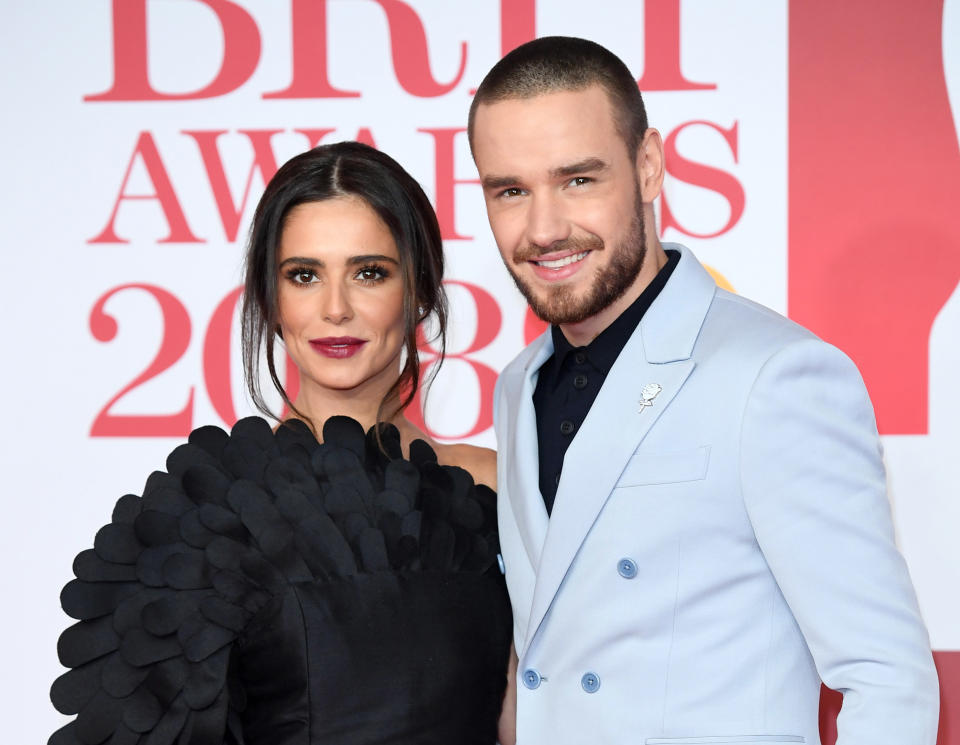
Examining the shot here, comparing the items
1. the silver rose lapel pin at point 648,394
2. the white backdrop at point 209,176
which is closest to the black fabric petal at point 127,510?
the silver rose lapel pin at point 648,394

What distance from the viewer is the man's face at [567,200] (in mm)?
1647

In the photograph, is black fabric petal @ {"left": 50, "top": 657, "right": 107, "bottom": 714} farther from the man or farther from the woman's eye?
the woman's eye

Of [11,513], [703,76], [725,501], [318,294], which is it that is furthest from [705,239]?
[11,513]

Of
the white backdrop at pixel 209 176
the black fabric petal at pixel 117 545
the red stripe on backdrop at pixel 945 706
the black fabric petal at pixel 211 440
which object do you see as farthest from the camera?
the white backdrop at pixel 209 176

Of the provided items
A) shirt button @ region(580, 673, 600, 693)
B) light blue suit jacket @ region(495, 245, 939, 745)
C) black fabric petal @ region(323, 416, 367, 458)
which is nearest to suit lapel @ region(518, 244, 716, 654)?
light blue suit jacket @ region(495, 245, 939, 745)

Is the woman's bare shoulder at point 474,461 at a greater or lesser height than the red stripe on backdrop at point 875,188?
lesser

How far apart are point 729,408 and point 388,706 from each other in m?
0.69

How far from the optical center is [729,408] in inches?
58.2

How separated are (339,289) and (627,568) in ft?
2.41

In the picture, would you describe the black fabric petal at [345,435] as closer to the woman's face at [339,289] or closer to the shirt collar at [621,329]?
the woman's face at [339,289]

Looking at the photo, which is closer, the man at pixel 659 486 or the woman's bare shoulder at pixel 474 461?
the man at pixel 659 486

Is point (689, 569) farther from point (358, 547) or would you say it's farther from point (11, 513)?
point (11, 513)

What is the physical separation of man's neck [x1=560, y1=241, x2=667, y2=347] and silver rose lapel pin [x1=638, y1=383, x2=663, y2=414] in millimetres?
174

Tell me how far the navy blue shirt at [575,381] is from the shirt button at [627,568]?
0.19 metres
